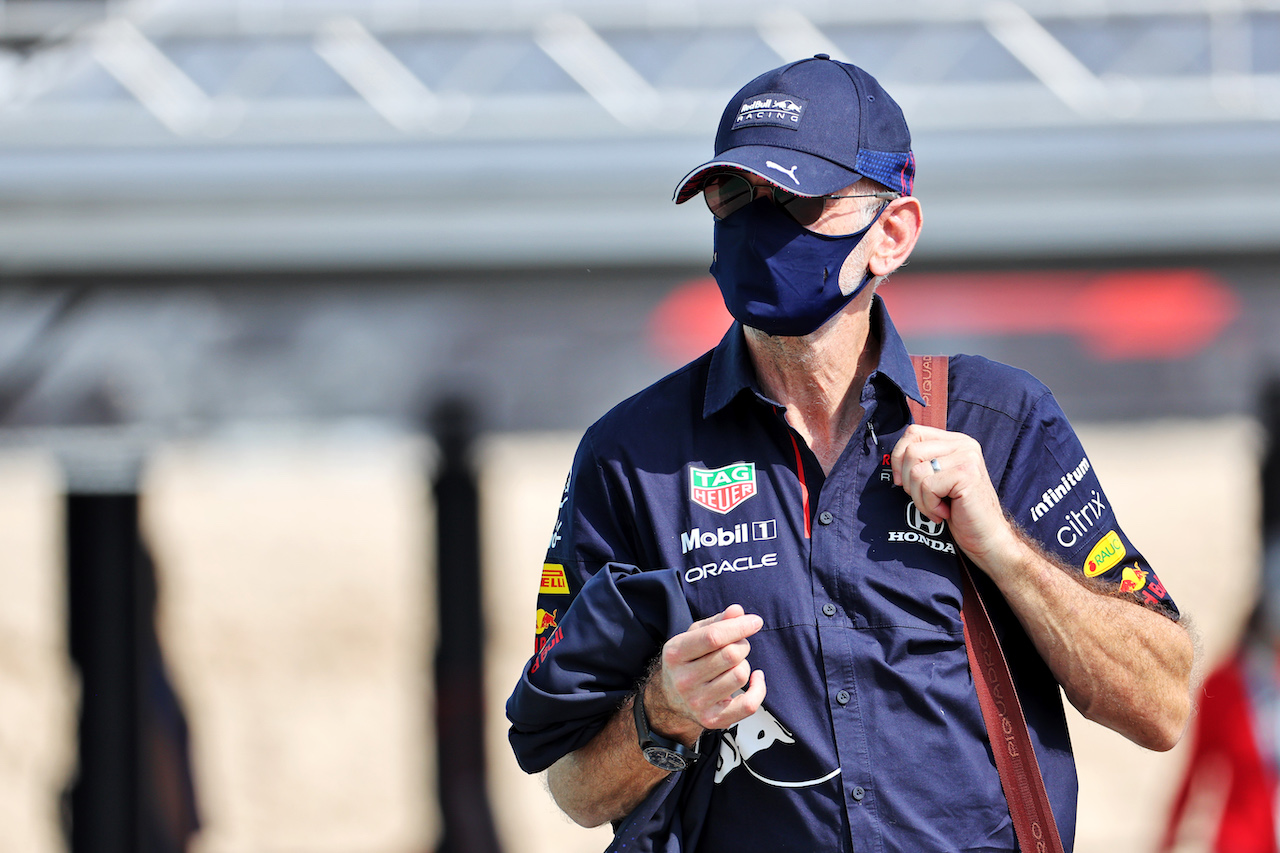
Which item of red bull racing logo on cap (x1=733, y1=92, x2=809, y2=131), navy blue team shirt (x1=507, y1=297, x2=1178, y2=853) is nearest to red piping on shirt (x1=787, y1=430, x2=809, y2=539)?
navy blue team shirt (x1=507, y1=297, x2=1178, y2=853)

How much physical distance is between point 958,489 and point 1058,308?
134 inches

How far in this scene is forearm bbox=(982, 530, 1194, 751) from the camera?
4.16 ft

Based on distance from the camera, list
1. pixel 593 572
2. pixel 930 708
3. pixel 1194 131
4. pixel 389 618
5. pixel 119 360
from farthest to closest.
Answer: pixel 389 618 → pixel 119 360 → pixel 1194 131 → pixel 593 572 → pixel 930 708

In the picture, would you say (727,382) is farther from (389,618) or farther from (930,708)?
(389,618)

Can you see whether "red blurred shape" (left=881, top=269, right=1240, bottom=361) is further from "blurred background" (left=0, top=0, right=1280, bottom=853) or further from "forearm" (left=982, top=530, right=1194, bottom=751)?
"forearm" (left=982, top=530, right=1194, bottom=751)

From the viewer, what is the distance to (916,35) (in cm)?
492

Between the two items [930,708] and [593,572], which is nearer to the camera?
[930,708]

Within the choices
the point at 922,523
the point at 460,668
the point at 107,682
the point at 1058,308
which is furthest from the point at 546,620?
the point at 460,668

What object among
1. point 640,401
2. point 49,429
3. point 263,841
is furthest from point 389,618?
point 640,401

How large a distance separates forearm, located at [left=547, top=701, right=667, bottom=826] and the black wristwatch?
0.03 meters

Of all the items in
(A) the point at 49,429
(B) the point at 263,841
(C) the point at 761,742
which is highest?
(A) the point at 49,429

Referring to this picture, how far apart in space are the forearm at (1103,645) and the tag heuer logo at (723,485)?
260mm

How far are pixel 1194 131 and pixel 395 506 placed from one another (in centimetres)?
1828

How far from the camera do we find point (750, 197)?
4.55 ft
